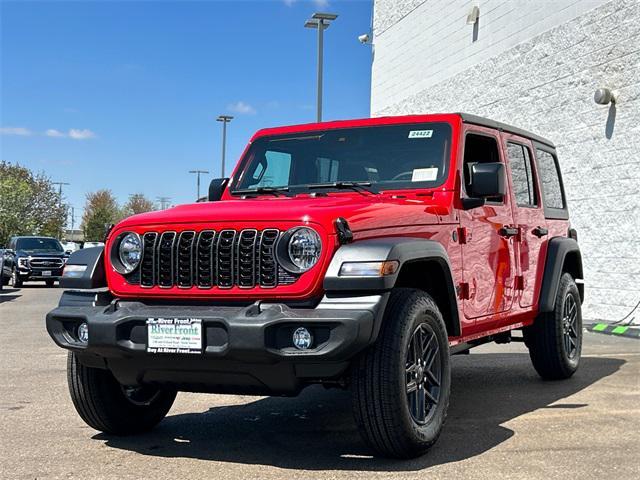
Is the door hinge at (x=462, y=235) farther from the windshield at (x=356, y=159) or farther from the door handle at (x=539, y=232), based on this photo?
the door handle at (x=539, y=232)

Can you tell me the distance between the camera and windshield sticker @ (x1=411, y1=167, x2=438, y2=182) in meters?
5.45

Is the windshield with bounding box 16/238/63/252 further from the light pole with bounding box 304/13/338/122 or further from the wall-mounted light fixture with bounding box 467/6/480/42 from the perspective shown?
the wall-mounted light fixture with bounding box 467/6/480/42

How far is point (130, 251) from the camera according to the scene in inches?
187

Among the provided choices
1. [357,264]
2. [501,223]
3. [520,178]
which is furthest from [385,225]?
[520,178]

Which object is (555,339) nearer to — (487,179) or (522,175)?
(522,175)

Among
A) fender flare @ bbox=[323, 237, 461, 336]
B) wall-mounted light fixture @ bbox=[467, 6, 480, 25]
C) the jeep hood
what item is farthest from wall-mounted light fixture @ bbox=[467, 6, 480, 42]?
fender flare @ bbox=[323, 237, 461, 336]

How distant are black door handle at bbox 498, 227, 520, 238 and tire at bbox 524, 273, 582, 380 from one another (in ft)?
4.00

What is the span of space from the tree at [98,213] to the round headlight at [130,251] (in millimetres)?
79398

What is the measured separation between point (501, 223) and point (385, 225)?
1.72 metres

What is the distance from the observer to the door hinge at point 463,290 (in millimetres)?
5319

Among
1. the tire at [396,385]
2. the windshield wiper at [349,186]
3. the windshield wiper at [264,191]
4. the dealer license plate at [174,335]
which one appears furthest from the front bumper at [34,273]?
the tire at [396,385]

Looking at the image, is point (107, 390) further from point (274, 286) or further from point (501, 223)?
point (501, 223)

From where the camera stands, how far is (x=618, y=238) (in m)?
12.3

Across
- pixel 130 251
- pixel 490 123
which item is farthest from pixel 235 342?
pixel 490 123
